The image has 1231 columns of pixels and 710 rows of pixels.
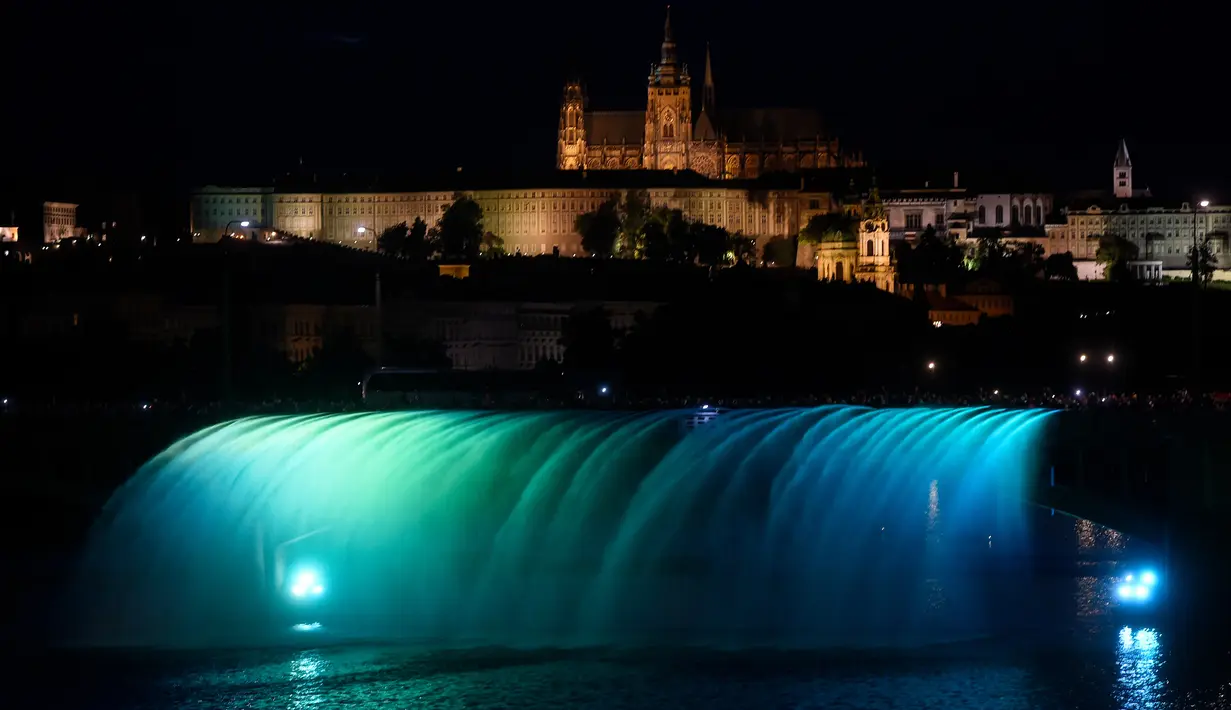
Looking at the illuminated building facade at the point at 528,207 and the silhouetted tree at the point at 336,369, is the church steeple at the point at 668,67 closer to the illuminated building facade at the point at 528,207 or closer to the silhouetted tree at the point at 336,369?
the illuminated building facade at the point at 528,207

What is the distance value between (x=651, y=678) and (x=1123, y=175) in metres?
150

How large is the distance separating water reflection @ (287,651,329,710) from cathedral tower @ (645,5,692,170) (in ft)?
477

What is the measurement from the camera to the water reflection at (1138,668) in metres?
38.2

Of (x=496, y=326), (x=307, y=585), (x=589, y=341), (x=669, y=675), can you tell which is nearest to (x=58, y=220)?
(x=496, y=326)

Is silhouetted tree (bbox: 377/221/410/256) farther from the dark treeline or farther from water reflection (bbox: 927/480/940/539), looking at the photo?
water reflection (bbox: 927/480/940/539)

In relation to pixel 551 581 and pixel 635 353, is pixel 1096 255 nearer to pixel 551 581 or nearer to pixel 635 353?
pixel 635 353

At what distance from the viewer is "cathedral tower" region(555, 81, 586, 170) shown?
187 metres

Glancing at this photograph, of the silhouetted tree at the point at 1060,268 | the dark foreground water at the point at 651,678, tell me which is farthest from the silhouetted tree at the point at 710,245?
the dark foreground water at the point at 651,678

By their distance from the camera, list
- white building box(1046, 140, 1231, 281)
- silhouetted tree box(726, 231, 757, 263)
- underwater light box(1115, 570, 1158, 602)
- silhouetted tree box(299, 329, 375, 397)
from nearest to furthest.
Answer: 1. underwater light box(1115, 570, 1158, 602)
2. silhouetted tree box(299, 329, 375, 397)
3. silhouetted tree box(726, 231, 757, 263)
4. white building box(1046, 140, 1231, 281)

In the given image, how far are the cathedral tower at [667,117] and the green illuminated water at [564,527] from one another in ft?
402

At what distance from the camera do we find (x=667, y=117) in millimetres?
186500

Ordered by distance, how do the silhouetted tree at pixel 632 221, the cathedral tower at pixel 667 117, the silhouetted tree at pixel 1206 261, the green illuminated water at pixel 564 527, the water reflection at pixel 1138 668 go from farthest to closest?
the cathedral tower at pixel 667 117 → the silhouetted tree at pixel 632 221 → the silhouetted tree at pixel 1206 261 → the green illuminated water at pixel 564 527 → the water reflection at pixel 1138 668

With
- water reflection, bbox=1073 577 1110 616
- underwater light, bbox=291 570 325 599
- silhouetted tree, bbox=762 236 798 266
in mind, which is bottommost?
water reflection, bbox=1073 577 1110 616

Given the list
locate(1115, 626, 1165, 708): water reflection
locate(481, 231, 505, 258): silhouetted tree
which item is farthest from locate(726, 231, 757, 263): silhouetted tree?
locate(1115, 626, 1165, 708): water reflection
